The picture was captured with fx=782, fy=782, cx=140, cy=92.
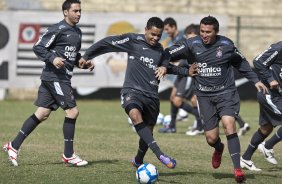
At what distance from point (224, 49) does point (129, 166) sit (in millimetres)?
2131

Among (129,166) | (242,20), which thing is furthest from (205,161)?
(242,20)

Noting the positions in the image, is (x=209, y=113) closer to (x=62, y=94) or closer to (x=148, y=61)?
(x=148, y=61)

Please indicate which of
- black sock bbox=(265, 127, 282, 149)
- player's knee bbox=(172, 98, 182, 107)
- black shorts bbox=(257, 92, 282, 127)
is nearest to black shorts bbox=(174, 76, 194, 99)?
player's knee bbox=(172, 98, 182, 107)

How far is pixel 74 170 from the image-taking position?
33.9 ft

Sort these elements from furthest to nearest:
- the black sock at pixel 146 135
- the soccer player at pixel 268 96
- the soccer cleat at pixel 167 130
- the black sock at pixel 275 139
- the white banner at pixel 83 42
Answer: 1. the white banner at pixel 83 42
2. the soccer cleat at pixel 167 130
3. the black sock at pixel 275 139
4. the soccer player at pixel 268 96
5. the black sock at pixel 146 135

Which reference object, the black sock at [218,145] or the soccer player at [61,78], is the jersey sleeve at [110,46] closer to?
the soccer player at [61,78]

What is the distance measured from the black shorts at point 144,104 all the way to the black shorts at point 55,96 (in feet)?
3.17

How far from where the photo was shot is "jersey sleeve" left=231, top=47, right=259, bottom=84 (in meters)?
10.2

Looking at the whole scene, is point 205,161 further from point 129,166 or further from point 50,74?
point 50,74

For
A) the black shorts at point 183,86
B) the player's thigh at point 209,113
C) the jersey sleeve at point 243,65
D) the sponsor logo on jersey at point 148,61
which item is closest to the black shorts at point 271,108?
the jersey sleeve at point 243,65

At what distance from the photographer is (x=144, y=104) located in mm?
10047

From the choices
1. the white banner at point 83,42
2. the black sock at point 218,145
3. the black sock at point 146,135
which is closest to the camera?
the black sock at point 146,135

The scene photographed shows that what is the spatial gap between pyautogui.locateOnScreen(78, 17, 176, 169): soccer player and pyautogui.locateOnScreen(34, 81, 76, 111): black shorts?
0.67 meters

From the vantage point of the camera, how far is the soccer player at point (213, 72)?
10023mm
